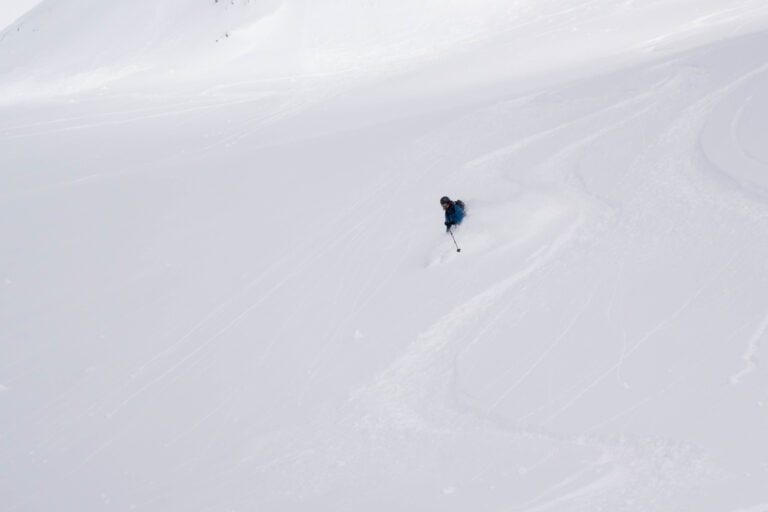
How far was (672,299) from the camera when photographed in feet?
23.6

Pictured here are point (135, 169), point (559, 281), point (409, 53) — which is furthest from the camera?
point (409, 53)

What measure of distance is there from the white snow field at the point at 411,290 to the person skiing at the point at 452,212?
16 centimetres

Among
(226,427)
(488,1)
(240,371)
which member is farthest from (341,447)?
(488,1)

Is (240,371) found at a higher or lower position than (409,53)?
lower

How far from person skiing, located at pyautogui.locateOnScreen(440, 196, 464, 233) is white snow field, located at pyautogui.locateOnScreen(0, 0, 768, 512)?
16 cm

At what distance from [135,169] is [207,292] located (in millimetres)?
4714

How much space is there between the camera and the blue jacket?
31.0ft

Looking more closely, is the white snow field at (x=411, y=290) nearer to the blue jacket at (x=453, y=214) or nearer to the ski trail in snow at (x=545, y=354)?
the ski trail in snow at (x=545, y=354)

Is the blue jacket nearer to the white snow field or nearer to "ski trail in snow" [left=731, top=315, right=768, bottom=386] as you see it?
the white snow field

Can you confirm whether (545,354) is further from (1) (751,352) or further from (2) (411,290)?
(2) (411,290)

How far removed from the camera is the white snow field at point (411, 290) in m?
6.13

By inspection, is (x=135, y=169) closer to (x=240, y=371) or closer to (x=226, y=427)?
(x=240, y=371)

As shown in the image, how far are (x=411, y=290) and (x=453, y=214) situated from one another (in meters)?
1.07

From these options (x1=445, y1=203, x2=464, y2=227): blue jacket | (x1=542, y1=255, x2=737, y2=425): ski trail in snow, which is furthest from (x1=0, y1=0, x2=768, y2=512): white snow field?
(x1=445, y1=203, x2=464, y2=227): blue jacket
